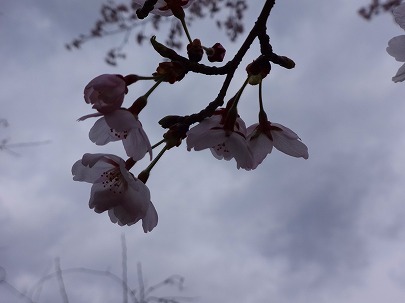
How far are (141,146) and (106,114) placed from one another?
0.14 metres

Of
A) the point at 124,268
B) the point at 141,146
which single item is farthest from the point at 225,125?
the point at 124,268

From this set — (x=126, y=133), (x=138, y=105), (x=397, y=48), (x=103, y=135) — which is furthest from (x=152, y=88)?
(x=397, y=48)

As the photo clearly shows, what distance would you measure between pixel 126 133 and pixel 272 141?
511mm

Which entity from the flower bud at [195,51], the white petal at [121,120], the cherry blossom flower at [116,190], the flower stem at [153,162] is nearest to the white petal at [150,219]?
Result: the cherry blossom flower at [116,190]

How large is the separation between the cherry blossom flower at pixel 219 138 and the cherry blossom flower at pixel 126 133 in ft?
0.44

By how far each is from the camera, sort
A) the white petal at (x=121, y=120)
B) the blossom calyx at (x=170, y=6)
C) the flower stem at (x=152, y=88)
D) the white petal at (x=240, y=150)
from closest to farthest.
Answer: the white petal at (x=121, y=120)
the flower stem at (x=152, y=88)
the white petal at (x=240, y=150)
the blossom calyx at (x=170, y=6)

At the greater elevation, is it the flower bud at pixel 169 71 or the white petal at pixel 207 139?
the flower bud at pixel 169 71

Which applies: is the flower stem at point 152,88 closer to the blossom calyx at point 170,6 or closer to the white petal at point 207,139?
the white petal at point 207,139

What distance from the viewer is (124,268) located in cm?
438

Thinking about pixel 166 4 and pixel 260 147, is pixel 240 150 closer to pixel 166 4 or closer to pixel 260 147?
pixel 260 147

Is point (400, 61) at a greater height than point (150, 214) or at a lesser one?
greater

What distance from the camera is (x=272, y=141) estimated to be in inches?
69.0

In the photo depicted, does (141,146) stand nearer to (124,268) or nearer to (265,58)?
(265,58)

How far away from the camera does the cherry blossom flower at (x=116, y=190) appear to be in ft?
4.92
